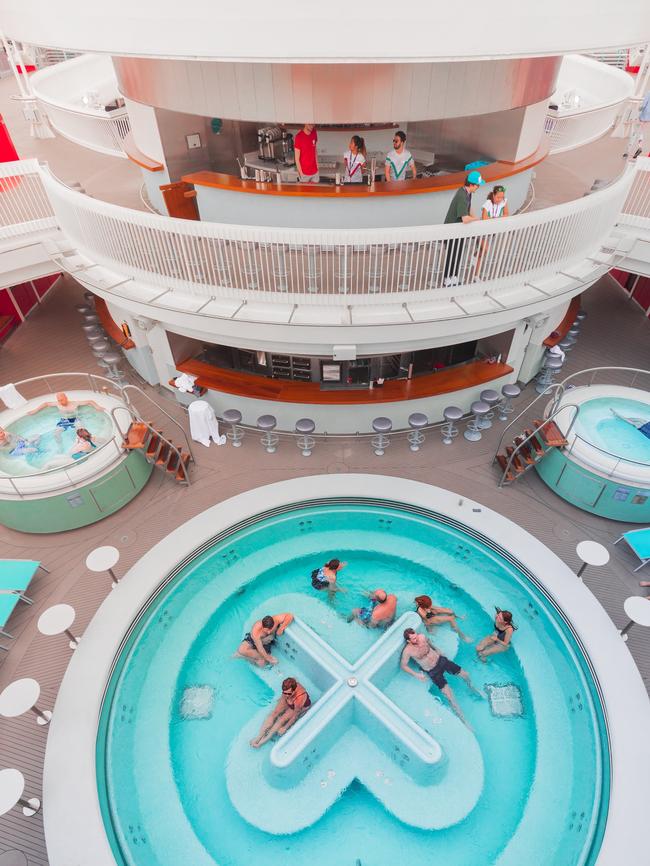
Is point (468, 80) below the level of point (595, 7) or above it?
below

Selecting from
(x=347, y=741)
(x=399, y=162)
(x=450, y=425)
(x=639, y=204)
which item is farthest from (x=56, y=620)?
(x=639, y=204)

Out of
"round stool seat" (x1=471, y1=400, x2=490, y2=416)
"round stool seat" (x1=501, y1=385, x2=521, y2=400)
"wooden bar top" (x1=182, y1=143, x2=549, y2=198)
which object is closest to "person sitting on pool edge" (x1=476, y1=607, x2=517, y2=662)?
"round stool seat" (x1=471, y1=400, x2=490, y2=416)

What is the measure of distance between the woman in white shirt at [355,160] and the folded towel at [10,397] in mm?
8248

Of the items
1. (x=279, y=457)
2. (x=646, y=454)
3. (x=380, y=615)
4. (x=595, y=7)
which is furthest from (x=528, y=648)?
(x=595, y=7)

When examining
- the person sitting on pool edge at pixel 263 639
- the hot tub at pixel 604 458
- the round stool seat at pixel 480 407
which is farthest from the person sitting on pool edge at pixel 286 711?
the round stool seat at pixel 480 407

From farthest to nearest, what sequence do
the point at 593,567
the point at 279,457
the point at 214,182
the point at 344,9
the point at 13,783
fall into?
the point at 279,457 → the point at 214,182 → the point at 593,567 → the point at 344,9 → the point at 13,783

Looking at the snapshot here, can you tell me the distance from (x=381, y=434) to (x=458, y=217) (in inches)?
184

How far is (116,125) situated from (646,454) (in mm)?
17786

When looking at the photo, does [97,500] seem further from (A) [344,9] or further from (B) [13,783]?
(A) [344,9]

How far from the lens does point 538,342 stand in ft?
40.9

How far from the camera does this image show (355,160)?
10156 millimetres

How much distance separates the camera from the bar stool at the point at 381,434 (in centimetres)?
1105

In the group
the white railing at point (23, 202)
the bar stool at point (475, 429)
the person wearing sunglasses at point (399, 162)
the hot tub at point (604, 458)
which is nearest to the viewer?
the hot tub at point (604, 458)

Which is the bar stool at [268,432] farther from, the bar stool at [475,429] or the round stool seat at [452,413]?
the bar stool at [475,429]
